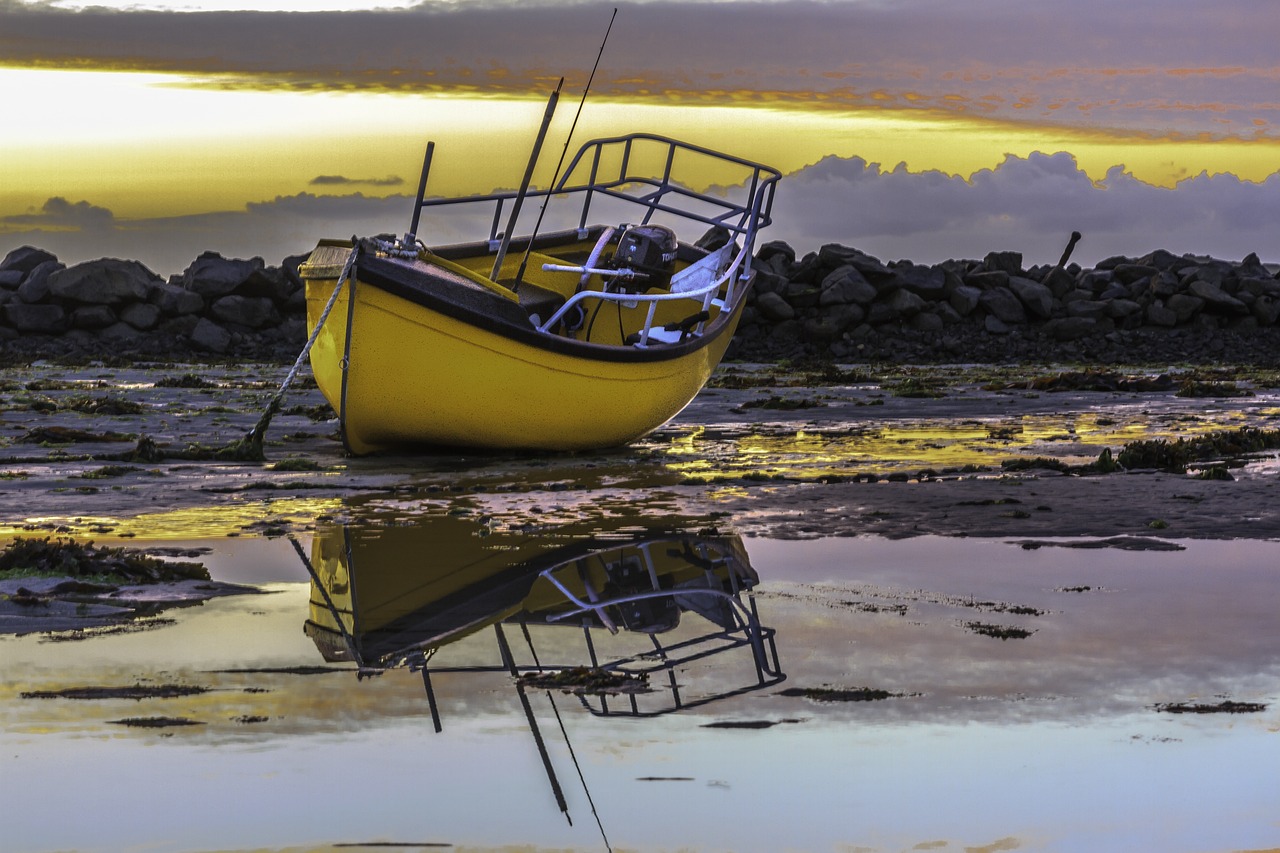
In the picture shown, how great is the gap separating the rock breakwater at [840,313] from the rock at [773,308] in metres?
0.04

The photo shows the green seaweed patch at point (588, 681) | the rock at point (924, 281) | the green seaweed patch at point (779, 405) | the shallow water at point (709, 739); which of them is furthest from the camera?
the rock at point (924, 281)

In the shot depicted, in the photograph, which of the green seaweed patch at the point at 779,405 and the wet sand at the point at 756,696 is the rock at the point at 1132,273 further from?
the wet sand at the point at 756,696

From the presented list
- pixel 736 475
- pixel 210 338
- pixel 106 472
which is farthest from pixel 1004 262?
pixel 106 472

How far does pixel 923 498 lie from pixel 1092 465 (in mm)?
2293

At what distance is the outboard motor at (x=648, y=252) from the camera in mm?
14531

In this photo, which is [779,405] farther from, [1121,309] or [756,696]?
[1121,309]

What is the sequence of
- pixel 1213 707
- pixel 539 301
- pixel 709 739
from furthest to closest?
pixel 539 301 < pixel 1213 707 < pixel 709 739

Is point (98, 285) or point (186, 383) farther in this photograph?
point (98, 285)

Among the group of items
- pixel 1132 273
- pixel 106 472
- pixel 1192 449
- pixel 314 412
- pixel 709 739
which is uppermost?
pixel 709 739

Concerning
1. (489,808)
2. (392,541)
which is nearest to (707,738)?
(489,808)

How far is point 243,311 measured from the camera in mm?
34156

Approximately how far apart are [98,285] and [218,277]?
8.70 feet

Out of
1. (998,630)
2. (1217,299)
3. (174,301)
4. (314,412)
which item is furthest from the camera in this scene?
(1217,299)

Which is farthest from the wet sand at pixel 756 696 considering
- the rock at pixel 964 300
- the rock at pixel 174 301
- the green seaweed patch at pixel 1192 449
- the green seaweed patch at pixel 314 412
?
the rock at pixel 964 300
